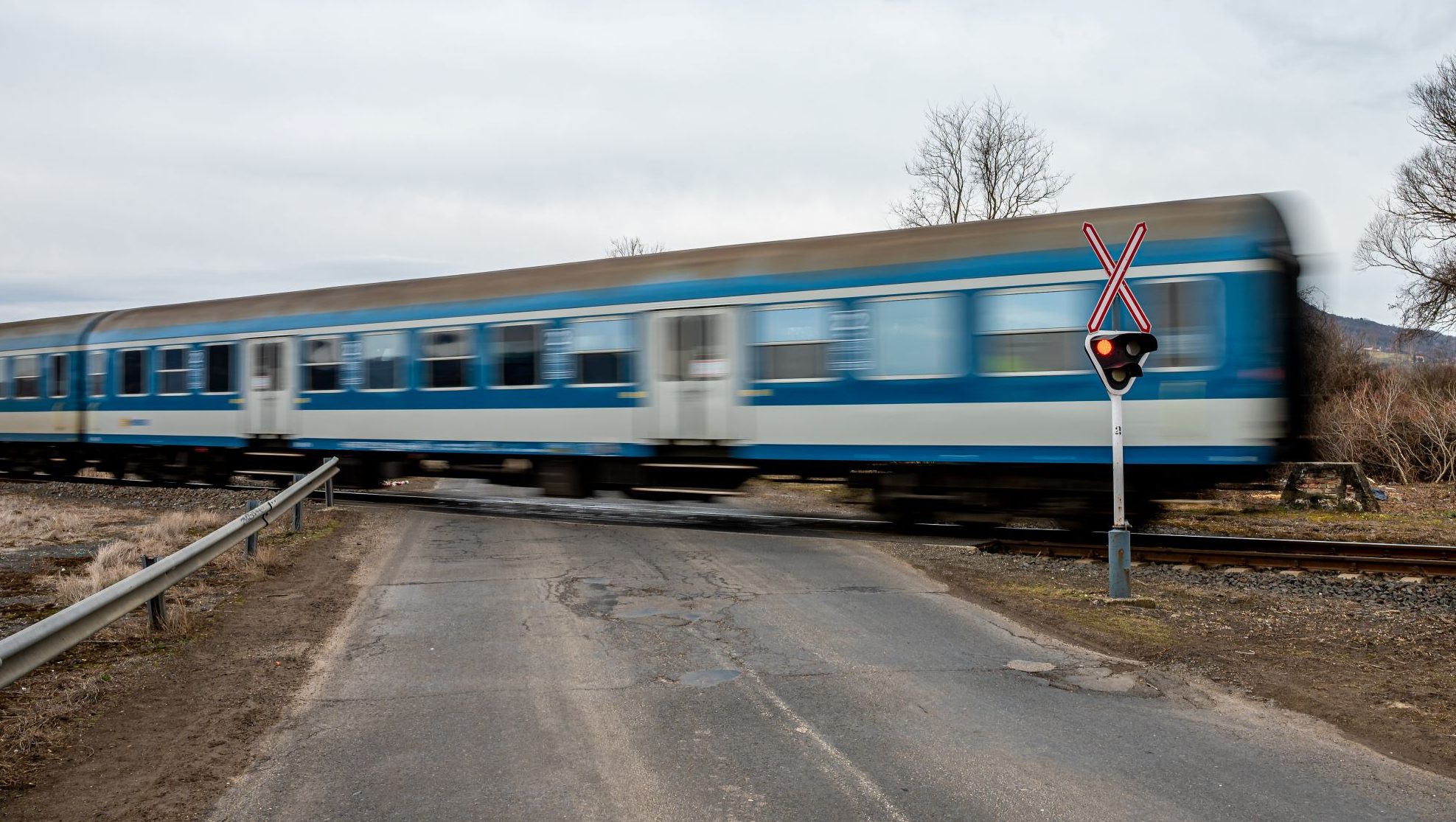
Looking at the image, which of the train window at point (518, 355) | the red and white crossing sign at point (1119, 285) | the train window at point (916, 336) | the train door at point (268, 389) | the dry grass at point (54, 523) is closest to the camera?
the red and white crossing sign at point (1119, 285)

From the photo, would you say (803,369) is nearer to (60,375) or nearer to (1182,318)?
(1182,318)

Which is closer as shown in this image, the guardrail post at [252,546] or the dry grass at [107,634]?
the dry grass at [107,634]

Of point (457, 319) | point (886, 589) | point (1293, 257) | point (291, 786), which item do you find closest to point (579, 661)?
point (291, 786)

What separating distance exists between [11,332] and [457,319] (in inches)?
514

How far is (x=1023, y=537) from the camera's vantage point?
488 inches

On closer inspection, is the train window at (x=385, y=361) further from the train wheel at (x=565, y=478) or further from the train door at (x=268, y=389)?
the train wheel at (x=565, y=478)

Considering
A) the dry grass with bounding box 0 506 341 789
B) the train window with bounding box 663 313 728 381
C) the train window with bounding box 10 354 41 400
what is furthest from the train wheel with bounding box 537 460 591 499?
the train window with bounding box 10 354 41 400

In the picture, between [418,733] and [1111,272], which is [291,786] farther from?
[1111,272]

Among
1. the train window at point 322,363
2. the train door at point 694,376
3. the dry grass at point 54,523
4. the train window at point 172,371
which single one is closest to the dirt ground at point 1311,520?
the train door at point 694,376

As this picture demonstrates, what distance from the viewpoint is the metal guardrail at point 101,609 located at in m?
4.88

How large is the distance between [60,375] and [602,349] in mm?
13312

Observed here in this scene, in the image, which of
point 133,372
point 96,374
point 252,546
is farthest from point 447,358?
point 96,374

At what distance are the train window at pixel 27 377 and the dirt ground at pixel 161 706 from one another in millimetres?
15560

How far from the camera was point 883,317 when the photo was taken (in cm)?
1225
